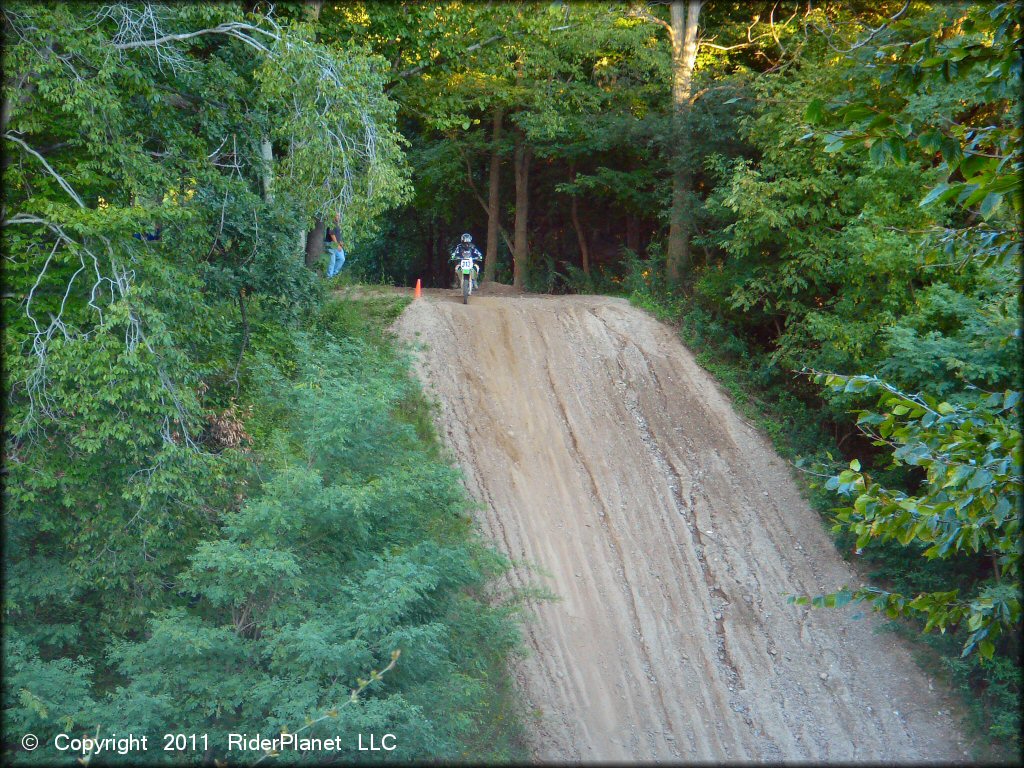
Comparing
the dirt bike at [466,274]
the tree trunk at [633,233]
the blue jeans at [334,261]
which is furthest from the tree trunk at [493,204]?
the blue jeans at [334,261]

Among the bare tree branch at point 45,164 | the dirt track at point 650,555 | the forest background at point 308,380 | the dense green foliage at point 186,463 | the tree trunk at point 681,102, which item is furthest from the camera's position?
the tree trunk at point 681,102

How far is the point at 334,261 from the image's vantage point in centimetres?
1719

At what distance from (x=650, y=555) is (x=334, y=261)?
889cm

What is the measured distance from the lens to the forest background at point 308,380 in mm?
4594

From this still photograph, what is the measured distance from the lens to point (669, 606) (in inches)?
497

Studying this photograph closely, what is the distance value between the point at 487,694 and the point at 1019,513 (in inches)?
301

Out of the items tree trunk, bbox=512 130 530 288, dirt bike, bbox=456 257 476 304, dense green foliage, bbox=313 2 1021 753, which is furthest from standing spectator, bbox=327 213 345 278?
tree trunk, bbox=512 130 530 288

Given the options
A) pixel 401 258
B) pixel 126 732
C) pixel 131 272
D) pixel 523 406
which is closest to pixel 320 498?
pixel 126 732

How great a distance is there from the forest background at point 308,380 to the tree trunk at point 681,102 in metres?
3.43

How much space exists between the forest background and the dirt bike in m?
3.37

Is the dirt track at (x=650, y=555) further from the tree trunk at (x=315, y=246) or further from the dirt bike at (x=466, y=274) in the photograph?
the tree trunk at (x=315, y=246)

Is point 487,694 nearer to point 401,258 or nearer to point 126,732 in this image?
point 126,732

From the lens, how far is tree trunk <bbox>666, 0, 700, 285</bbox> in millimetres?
18953

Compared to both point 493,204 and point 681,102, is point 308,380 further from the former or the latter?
point 493,204
